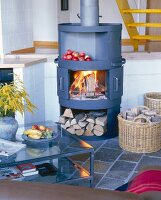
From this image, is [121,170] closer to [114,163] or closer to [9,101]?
[114,163]

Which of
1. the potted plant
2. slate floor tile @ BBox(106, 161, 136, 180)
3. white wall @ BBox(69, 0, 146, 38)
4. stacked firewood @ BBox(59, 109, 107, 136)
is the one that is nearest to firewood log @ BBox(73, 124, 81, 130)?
stacked firewood @ BBox(59, 109, 107, 136)

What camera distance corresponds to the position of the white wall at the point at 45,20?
5.51 meters

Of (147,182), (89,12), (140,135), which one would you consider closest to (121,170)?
(140,135)

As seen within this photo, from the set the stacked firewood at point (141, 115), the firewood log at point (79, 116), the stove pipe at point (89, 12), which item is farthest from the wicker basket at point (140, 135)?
the stove pipe at point (89, 12)

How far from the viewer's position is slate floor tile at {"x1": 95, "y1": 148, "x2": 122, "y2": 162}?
342 centimetres

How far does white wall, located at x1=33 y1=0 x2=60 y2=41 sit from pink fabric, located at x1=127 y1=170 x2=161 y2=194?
4229 millimetres

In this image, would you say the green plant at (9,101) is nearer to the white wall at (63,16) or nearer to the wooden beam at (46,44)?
the wooden beam at (46,44)

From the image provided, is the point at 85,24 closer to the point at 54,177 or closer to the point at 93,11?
the point at 93,11

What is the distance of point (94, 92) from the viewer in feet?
12.5

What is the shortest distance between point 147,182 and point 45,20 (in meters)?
4.44

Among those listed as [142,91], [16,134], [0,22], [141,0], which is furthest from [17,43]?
[141,0]

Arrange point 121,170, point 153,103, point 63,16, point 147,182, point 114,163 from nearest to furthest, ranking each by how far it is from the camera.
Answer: point 147,182
point 121,170
point 114,163
point 153,103
point 63,16

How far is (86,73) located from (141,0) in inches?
128

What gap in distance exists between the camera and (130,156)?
3.47 meters
